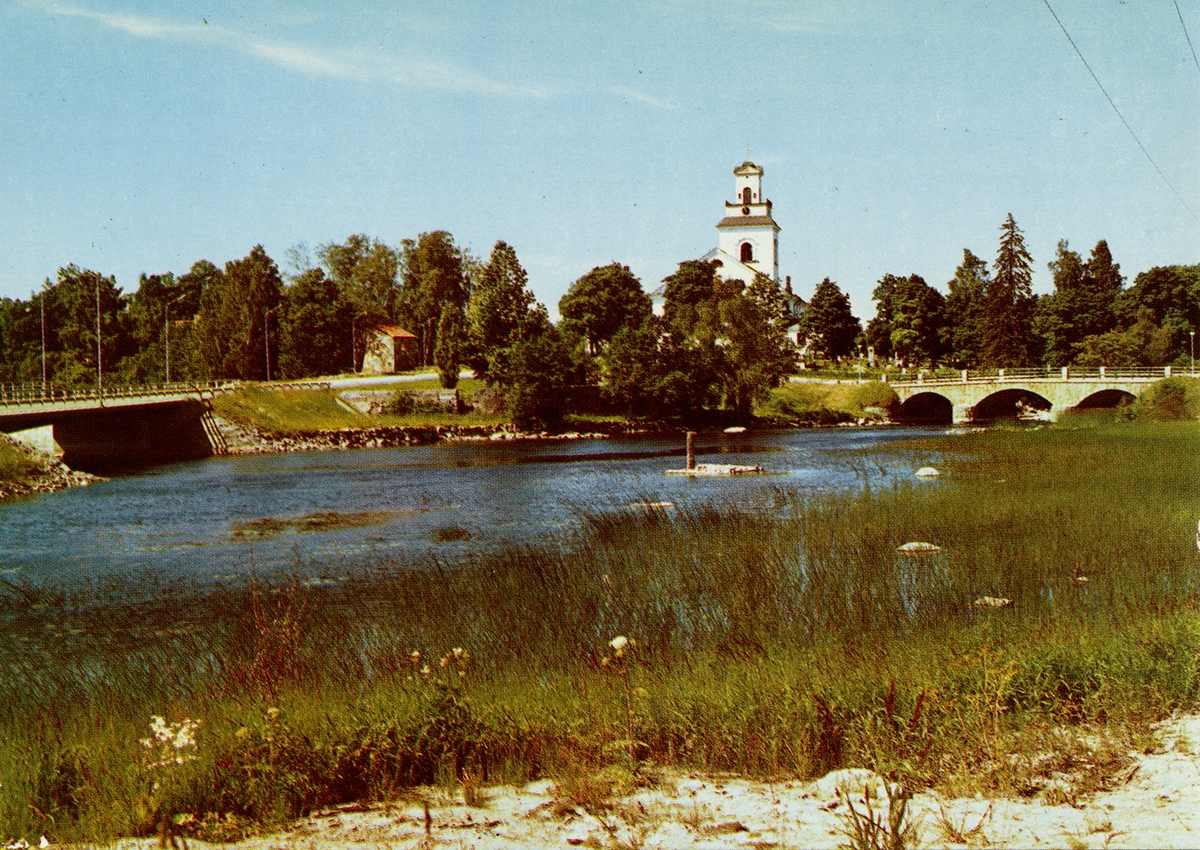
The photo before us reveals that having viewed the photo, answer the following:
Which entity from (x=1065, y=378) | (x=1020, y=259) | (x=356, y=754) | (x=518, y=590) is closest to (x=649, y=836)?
(x=356, y=754)

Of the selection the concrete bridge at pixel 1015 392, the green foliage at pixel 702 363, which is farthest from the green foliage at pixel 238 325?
the concrete bridge at pixel 1015 392

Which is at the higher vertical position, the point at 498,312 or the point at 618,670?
the point at 498,312

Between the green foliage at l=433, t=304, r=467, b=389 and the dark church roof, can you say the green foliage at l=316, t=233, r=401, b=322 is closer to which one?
the green foliage at l=433, t=304, r=467, b=389

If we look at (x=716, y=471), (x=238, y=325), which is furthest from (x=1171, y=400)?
(x=238, y=325)

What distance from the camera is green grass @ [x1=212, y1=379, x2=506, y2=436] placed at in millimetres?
72125

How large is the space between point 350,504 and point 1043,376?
220ft

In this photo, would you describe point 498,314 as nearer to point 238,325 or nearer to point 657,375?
point 657,375

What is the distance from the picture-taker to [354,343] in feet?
336

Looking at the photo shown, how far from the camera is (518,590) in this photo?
53.0ft

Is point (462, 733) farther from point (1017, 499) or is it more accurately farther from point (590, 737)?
point (1017, 499)

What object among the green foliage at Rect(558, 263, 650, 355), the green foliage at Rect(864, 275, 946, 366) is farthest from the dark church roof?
the green foliage at Rect(558, 263, 650, 355)

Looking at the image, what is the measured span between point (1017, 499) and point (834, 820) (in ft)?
62.1

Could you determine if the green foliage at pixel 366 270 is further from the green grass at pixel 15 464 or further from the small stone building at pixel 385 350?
the green grass at pixel 15 464

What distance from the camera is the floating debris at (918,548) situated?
18105 millimetres
